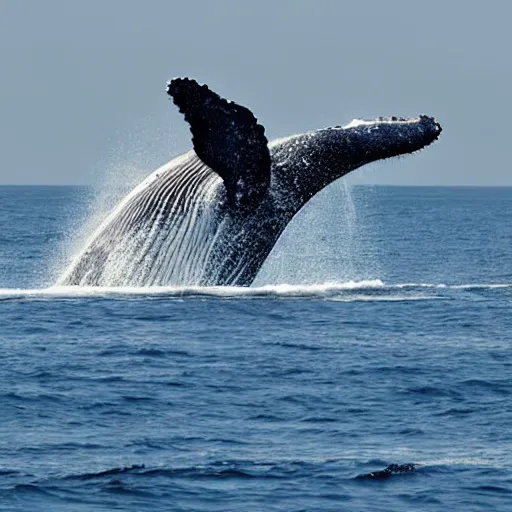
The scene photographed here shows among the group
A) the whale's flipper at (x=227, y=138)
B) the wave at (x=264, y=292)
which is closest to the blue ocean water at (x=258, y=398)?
the wave at (x=264, y=292)

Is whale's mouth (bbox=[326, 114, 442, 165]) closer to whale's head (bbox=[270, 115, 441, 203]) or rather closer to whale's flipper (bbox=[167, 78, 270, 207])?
whale's head (bbox=[270, 115, 441, 203])

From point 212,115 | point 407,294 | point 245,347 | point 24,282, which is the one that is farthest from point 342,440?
point 24,282

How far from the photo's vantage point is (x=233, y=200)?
19.6 metres

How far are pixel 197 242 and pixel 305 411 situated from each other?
540 centimetres

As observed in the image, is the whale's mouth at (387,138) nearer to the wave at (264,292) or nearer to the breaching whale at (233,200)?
the breaching whale at (233,200)

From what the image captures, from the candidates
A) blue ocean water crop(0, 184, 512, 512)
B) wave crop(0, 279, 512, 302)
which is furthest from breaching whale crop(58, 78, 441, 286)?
blue ocean water crop(0, 184, 512, 512)

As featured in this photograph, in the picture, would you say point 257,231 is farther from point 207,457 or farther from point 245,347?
point 207,457

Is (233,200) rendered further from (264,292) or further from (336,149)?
(264,292)

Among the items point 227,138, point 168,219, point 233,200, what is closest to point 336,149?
point 233,200

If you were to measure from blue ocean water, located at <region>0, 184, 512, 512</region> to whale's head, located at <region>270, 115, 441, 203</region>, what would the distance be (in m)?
1.85

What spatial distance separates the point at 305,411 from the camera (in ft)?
48.8

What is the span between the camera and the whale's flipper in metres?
18.1

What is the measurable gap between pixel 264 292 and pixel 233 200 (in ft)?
8.45

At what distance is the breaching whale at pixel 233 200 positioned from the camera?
1969cm
